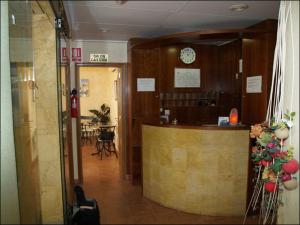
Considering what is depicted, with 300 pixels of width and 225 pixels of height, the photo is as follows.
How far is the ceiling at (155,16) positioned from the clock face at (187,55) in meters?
0.88

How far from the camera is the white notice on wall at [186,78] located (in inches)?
176

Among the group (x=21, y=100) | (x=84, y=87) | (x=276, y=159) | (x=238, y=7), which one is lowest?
(x=276, y=159)

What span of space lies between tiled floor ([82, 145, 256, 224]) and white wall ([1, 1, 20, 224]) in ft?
7.03

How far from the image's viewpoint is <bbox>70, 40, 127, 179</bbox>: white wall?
3.95 meters

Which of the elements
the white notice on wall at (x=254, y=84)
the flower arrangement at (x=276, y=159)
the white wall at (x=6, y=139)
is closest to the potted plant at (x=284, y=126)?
the flower arrangement at (x=276, y=159)

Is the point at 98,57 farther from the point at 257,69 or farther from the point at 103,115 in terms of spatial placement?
the point at 103,115

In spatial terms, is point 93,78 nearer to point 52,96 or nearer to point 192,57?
point 192,57

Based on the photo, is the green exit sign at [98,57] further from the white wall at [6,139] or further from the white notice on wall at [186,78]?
the white wall at [6,139]

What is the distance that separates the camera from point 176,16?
9.42 feet

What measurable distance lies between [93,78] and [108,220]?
574 centimetres

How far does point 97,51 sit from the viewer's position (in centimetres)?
402

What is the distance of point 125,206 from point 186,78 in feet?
8.17

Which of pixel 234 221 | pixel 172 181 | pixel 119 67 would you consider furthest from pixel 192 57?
pixel 234 221

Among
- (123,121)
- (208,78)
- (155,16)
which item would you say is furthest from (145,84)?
(208,78)
